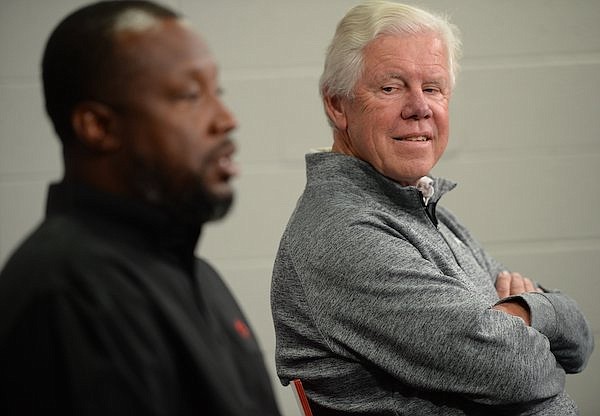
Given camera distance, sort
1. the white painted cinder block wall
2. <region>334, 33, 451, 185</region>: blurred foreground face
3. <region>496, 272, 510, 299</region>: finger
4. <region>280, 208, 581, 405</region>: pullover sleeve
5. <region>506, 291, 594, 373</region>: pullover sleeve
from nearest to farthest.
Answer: <region>280, 208, 581, 405</region>: pullover sleeve < <region>506, 291, 594, 373</region>: pullover sleeve < <region>334, 33, 451, 185</region>: blurred foreground face < <region>496, 272, 510, 299</region>: finger < the white painted cinder block wall

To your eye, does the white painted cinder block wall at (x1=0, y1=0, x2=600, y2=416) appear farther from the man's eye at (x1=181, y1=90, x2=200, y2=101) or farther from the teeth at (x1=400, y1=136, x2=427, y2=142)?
the man's eye at (x1=181, y1=90, x2=200, y2=101)

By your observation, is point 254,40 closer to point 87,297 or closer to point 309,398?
point 309,398

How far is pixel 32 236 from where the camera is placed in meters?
0.74

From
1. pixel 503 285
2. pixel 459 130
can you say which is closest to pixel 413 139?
pixel 503 285

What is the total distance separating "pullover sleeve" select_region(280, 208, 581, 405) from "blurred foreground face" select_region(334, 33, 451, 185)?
20 centimetres

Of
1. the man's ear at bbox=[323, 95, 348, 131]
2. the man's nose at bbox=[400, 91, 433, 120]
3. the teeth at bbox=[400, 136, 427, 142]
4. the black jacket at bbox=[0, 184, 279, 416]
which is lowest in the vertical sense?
the teeth at bbox=[400, 136, 427, 142]

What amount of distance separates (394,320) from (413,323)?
1.2 inches

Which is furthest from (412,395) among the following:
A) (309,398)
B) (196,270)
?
(196,270)

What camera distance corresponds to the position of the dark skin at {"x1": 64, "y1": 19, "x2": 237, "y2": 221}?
75 centimetres

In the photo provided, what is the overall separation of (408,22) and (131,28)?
106 centimetres

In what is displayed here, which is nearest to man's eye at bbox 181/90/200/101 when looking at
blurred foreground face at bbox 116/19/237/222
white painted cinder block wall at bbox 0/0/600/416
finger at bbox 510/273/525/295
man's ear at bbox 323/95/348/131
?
blurred foreground face at bbox 116/19/237/222

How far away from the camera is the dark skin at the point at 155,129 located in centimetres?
75

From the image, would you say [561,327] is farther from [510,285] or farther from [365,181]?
[365,181]

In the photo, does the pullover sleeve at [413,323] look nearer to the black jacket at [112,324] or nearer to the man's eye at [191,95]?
the black jacket at [112,324]
